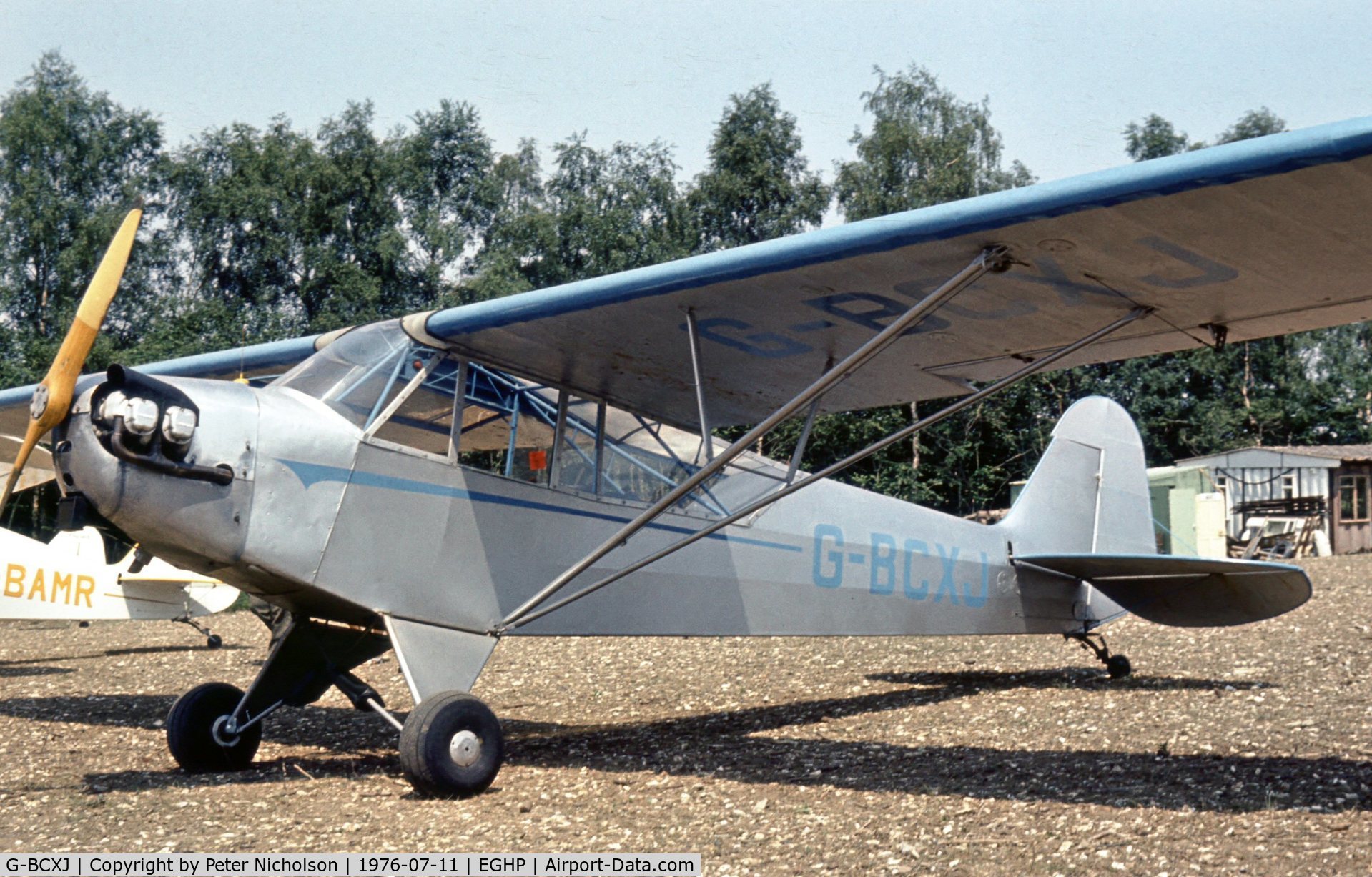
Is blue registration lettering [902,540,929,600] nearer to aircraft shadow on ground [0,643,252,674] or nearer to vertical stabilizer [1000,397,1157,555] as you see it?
vertical stabilizer [1000,397,1157,555]

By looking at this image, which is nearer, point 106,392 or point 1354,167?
point 1354,167

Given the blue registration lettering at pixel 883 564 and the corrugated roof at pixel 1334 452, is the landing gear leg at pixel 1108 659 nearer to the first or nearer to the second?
the blue registration lettering at pixel 883 564

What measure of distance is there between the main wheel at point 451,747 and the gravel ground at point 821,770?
5.0 inches

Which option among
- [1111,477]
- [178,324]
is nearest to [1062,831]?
[1111,477]

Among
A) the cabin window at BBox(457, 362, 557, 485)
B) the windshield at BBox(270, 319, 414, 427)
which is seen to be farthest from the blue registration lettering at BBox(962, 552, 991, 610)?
the windshield at BBox(270, 319, 414, 427)

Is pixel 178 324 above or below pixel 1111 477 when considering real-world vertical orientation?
above

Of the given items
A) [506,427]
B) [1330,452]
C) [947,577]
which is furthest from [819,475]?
[1330,452]

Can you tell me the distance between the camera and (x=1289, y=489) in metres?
30.3

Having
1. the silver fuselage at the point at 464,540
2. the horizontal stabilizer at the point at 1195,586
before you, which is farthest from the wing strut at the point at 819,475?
the horizontal stabilizer at the point at 1195,586

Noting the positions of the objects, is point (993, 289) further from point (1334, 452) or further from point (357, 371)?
point (1334, 452)

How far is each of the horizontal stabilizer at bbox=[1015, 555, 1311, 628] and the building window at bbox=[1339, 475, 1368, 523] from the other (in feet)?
85.3

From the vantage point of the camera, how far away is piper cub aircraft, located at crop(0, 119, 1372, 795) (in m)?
4.87

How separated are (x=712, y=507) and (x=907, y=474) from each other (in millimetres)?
25620

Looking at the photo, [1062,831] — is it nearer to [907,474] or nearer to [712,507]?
[712,507]
